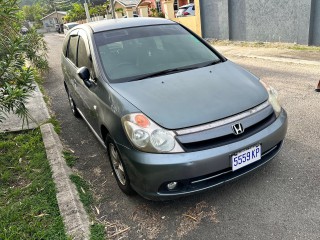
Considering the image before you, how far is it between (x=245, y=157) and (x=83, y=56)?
2.46 m

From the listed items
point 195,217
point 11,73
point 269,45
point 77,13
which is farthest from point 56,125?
point 77,13

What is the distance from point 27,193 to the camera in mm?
3244

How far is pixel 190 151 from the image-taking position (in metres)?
2.44

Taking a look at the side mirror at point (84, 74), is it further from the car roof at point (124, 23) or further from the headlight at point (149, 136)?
the headlight at point (149, 136)

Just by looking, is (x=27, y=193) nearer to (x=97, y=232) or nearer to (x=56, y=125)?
(x=97, y=232)

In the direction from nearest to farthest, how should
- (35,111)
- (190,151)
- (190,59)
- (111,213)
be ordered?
(190,151) < (111,213) < (190,59) < (35,111)

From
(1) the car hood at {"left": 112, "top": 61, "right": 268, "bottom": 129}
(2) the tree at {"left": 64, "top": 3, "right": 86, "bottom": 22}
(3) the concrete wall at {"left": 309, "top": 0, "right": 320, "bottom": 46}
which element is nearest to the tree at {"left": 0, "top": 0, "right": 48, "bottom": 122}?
(1) the car hood at {"left": 112, "top": 61, "right": 268, "bottom": 129}

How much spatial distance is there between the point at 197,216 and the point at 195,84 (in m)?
1.26

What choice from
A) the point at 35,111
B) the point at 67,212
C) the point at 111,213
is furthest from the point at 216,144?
the point at 35,111

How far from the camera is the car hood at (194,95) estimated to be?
2580mm

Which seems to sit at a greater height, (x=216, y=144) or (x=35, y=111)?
(x=216, y=144)

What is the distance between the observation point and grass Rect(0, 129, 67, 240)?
8.76 feet

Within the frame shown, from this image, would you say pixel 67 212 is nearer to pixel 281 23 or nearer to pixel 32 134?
pixel 32 134

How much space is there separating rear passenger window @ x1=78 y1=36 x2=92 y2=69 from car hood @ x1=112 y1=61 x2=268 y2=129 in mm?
782
